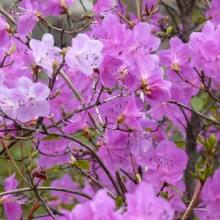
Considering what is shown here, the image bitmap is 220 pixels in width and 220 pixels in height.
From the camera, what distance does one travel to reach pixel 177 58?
1877 millimetres

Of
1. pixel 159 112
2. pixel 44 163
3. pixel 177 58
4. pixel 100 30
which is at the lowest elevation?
pixel 44 163

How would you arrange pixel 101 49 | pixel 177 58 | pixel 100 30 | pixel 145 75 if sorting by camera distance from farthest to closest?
pixel 177 58, pixel 100 30, pixel 145 75, pixel 101 49

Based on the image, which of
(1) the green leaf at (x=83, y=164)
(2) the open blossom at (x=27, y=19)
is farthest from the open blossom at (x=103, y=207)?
(2) the open blossom at (x=27, y=19)

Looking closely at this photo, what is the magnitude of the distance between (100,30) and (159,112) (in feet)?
1.10

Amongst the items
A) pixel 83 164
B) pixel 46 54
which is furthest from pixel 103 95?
pixel 46 54

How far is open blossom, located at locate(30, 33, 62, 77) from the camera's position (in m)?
1.49

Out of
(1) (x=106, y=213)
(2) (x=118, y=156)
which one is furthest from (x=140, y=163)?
(1) (x=106, y=213)

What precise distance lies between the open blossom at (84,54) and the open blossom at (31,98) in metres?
0.10

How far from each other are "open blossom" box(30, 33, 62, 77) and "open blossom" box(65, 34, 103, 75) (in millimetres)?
30

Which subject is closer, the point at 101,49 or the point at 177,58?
the point at 101,49

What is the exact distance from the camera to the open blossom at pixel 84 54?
1515 millimetres

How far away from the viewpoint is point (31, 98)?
150 centimetres

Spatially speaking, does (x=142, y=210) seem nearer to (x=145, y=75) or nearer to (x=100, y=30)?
(x=145, y=75)

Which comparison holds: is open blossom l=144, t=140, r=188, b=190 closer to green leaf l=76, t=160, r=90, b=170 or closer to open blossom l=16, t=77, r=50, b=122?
green leaf l=76, t=160, r=90, b=170
